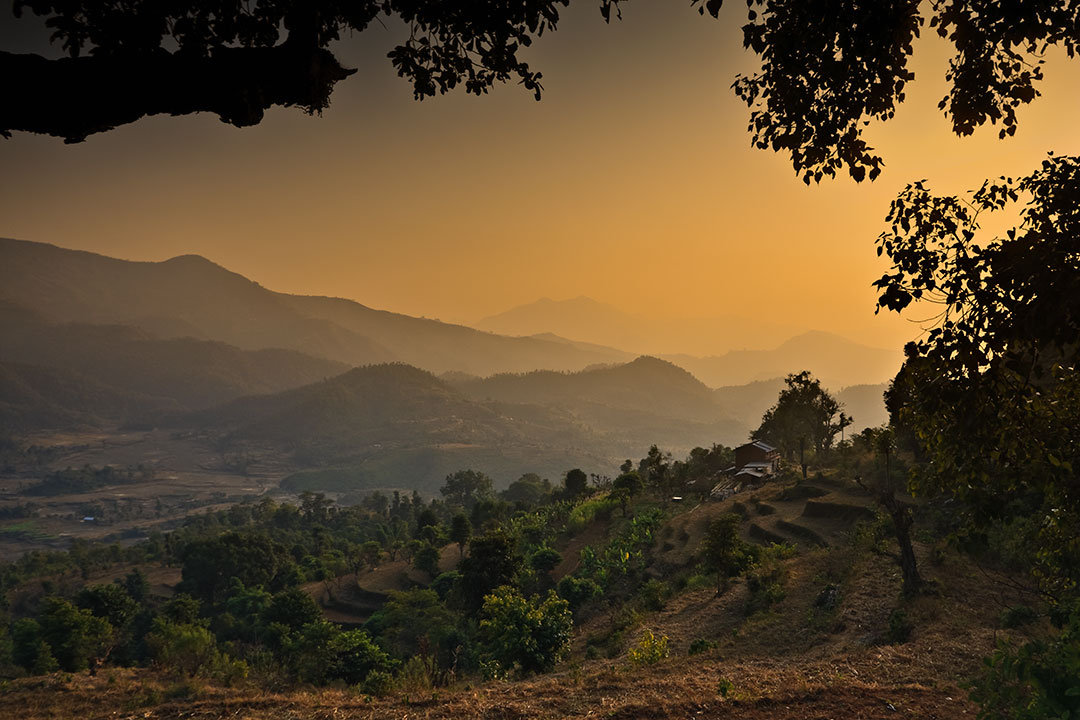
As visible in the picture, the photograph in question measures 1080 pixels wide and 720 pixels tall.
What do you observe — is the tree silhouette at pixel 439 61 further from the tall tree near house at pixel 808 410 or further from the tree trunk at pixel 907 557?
the tall tree near house at pixel 808 410

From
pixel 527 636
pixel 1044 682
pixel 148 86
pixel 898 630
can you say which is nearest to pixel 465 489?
pixel 527 636

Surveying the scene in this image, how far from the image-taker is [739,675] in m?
11.4

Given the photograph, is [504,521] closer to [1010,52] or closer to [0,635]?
[0,635]

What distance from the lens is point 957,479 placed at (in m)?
5.39

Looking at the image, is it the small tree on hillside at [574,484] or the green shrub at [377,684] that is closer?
the green shrub at [377,684]

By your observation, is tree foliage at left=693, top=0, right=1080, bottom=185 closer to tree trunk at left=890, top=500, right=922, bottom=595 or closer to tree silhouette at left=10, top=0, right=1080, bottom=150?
tree silhouette at left=10, top=0, right=1080, bottom=150

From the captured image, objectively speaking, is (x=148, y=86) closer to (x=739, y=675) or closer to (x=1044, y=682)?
(x=1044, y=682)

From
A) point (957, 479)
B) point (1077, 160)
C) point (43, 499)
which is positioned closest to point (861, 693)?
point (957, 479)

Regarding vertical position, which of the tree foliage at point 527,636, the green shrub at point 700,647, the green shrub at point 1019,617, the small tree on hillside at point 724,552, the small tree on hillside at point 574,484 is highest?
the green shrub at point 1019,617

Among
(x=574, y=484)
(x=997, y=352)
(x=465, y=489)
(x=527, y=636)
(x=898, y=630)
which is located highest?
(x=997, y=352)

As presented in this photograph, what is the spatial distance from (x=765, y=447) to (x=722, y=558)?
35.7 metres

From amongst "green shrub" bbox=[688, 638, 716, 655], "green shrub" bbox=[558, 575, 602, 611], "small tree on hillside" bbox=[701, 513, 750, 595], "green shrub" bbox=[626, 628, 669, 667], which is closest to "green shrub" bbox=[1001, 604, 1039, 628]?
"green shrub" bbox=[688, 638, 716, 655]

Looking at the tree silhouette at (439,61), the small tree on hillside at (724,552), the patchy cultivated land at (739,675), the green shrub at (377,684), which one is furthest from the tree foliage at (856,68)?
the small tree on hillside at (724,552)

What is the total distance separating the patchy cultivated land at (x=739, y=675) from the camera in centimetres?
945
